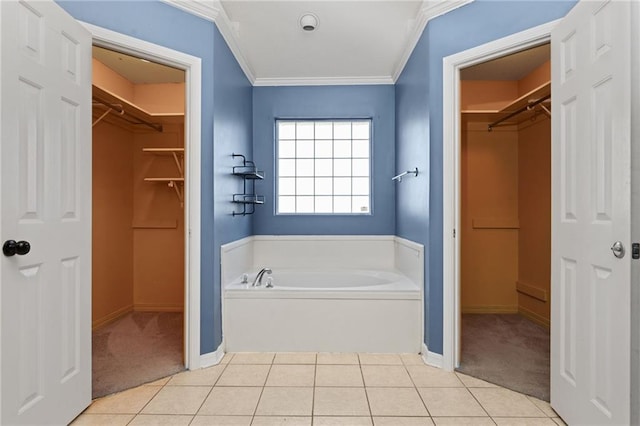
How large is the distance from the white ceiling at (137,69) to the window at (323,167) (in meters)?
1.19

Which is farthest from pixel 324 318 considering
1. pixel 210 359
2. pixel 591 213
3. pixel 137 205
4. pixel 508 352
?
pixel 137 205

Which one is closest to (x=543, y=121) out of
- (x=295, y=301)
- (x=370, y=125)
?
(x=370, y=125)

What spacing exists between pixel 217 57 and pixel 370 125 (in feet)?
6.08

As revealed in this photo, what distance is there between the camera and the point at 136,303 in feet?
12.5

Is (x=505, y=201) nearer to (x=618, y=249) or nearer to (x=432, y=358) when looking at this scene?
(x=432, y=358)

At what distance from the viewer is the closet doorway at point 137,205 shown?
3.22 meters

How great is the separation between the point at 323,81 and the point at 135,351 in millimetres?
3062

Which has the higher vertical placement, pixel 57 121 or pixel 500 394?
pixel 57 121

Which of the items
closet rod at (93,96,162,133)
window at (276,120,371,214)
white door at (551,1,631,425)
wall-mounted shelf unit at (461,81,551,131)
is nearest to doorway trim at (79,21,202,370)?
closet rod at (93,96,162,133)

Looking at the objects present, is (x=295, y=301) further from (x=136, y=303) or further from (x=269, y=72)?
(x=269, y=72)

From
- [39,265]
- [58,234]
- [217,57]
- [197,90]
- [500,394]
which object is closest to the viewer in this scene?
[39,265]

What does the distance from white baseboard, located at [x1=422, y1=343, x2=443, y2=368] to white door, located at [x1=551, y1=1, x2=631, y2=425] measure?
A: 2.29 feet

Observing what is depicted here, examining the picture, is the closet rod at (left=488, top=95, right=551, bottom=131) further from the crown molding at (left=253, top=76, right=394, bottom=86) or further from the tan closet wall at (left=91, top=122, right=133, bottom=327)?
the tan closet wall at (left=91, top=122, right=133, bottom=327)

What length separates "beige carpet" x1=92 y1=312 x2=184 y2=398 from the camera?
2289mm
